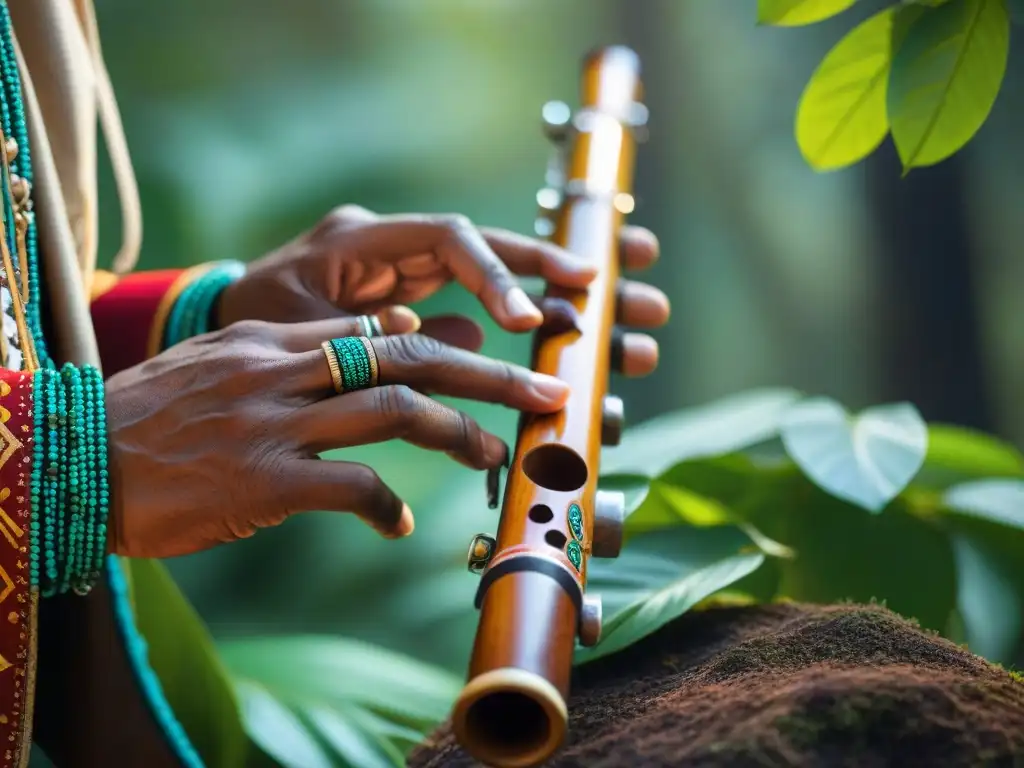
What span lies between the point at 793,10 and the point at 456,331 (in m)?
0.35

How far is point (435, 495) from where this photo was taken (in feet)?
4.79

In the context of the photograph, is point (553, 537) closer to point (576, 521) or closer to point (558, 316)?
point (576, 521)

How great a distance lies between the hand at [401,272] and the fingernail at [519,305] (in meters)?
0.04

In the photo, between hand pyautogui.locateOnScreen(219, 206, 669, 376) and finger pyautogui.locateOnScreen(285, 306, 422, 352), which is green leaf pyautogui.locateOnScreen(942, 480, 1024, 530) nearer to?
hand pyautogui.locateOnScreen(219, 206, 669, 376)

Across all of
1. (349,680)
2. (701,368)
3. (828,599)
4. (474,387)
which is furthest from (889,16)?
(701,368)

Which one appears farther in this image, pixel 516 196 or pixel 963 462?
pixel 516 196

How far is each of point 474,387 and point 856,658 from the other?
24cm

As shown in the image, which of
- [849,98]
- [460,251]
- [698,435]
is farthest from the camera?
[698,435]

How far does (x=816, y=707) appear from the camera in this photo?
1.34ft

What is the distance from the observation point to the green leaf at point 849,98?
594 millimetres

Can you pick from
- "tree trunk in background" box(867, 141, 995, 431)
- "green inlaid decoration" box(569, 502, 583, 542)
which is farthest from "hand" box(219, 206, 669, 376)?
"tree trunk in background" box(867, 141, 995, 431)

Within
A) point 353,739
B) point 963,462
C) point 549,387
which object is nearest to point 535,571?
point 549,387

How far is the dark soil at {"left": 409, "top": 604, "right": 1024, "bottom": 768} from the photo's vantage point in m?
0.40

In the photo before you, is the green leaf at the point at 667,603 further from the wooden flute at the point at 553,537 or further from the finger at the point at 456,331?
the finger at the point at 456,331
